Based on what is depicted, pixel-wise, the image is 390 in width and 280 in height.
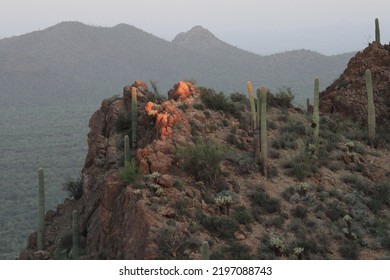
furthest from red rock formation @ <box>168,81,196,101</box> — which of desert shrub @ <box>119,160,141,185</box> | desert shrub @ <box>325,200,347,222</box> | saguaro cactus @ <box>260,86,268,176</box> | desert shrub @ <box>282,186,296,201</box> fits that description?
desert shrub @ <box>325,200,347,222</box>

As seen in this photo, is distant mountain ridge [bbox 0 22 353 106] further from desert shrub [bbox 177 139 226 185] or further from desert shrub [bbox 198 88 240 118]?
desert shrub [bbox 177 139 226 185]

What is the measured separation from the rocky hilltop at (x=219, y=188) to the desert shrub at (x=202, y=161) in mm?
33

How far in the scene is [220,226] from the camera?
1608cm

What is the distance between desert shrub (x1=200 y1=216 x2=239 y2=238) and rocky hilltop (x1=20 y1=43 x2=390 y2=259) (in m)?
0.03

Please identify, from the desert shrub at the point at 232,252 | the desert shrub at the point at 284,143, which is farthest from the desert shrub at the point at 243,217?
the desert shrub at the point at 284,143


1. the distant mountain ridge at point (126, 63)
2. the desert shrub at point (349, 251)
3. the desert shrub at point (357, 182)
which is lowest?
the desert shrub at point (349, 251)

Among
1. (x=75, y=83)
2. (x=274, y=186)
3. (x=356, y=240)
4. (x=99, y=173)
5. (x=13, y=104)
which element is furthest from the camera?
(x=75, y=83)

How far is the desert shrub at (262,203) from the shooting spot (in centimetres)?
1705

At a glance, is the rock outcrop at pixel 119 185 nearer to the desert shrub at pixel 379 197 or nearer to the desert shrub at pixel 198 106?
the desert shrub at pixel 198 106

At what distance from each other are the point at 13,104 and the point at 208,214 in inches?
4471

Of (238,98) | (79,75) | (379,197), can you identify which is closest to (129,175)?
(379,197)

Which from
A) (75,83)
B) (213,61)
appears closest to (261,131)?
(75,83)

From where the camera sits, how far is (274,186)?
60.4 ft
